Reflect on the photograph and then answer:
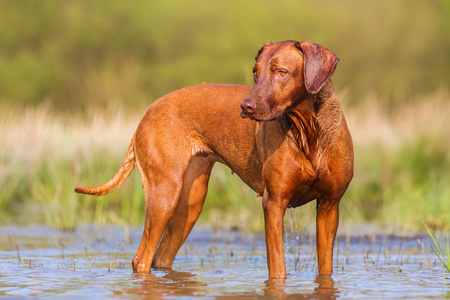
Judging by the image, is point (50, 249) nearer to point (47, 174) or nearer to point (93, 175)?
point (93, 175)

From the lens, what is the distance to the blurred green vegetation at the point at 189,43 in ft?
135

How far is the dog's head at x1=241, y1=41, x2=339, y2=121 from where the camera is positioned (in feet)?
18.2

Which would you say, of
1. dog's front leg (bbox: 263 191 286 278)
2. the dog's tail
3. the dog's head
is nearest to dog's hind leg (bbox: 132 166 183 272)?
the dog's tail

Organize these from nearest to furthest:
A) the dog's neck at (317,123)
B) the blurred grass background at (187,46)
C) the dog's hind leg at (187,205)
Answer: the dog's neck at (317,123) → the dog's hind leg at (187,205) → the blurred grass background at (187,46)

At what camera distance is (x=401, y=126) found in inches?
560

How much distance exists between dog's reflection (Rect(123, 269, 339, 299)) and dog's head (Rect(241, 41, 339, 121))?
1.21m

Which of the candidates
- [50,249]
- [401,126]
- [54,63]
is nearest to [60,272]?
[50,249]

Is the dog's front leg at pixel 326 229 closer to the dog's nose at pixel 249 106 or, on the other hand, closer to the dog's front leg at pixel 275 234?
the dog's front leg at pixel 275 234

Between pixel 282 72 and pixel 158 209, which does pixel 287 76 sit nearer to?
pixel 282 72

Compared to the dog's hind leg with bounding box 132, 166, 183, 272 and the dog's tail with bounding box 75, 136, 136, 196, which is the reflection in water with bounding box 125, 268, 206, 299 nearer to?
the dog's hind leg with bounding box 132, 166, 183, 272

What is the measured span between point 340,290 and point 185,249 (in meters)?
2.83

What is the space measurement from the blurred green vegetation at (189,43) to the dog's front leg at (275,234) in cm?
3295

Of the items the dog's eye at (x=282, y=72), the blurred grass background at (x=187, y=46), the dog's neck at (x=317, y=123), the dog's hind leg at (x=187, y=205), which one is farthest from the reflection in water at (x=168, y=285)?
the blurred grass background at (x=187, y=46)

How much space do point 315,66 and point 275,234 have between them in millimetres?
1260
